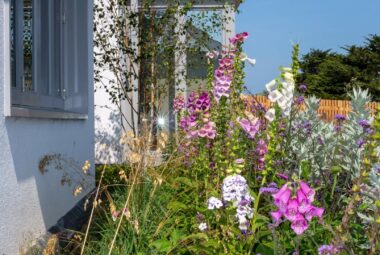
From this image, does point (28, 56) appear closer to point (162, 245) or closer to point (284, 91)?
point (162, 245)

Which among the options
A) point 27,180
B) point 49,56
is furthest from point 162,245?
point 49,56

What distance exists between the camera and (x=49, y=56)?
4.67 metres

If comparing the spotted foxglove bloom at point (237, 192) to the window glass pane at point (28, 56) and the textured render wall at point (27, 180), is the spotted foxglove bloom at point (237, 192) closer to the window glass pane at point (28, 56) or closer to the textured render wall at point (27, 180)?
the textured render wall at point (27, 180)

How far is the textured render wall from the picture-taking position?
3.13 meters

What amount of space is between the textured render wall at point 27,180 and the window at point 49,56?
0.14 m

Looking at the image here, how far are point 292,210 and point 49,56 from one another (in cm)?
344

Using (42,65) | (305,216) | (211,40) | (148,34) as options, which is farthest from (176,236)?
(211,40)

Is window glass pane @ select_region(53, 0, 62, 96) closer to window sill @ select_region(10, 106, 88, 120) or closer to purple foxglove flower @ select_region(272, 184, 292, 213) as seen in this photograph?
window sill @ select_region(10, 106, 88, 120)

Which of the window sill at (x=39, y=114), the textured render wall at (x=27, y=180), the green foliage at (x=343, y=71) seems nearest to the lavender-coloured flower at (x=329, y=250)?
the textured render wall at (x=27, y=180)

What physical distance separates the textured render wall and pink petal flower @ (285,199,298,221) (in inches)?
75.3

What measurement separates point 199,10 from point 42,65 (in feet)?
18.1

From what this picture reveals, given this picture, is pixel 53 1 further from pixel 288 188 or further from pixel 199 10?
pixel 199 10

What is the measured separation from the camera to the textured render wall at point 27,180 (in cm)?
313

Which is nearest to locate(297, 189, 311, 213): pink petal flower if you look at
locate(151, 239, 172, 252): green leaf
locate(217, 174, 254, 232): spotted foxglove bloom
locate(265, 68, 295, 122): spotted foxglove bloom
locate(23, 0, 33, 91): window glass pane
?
locate(217, 174, 254, 232): spotted foxglove bloom
